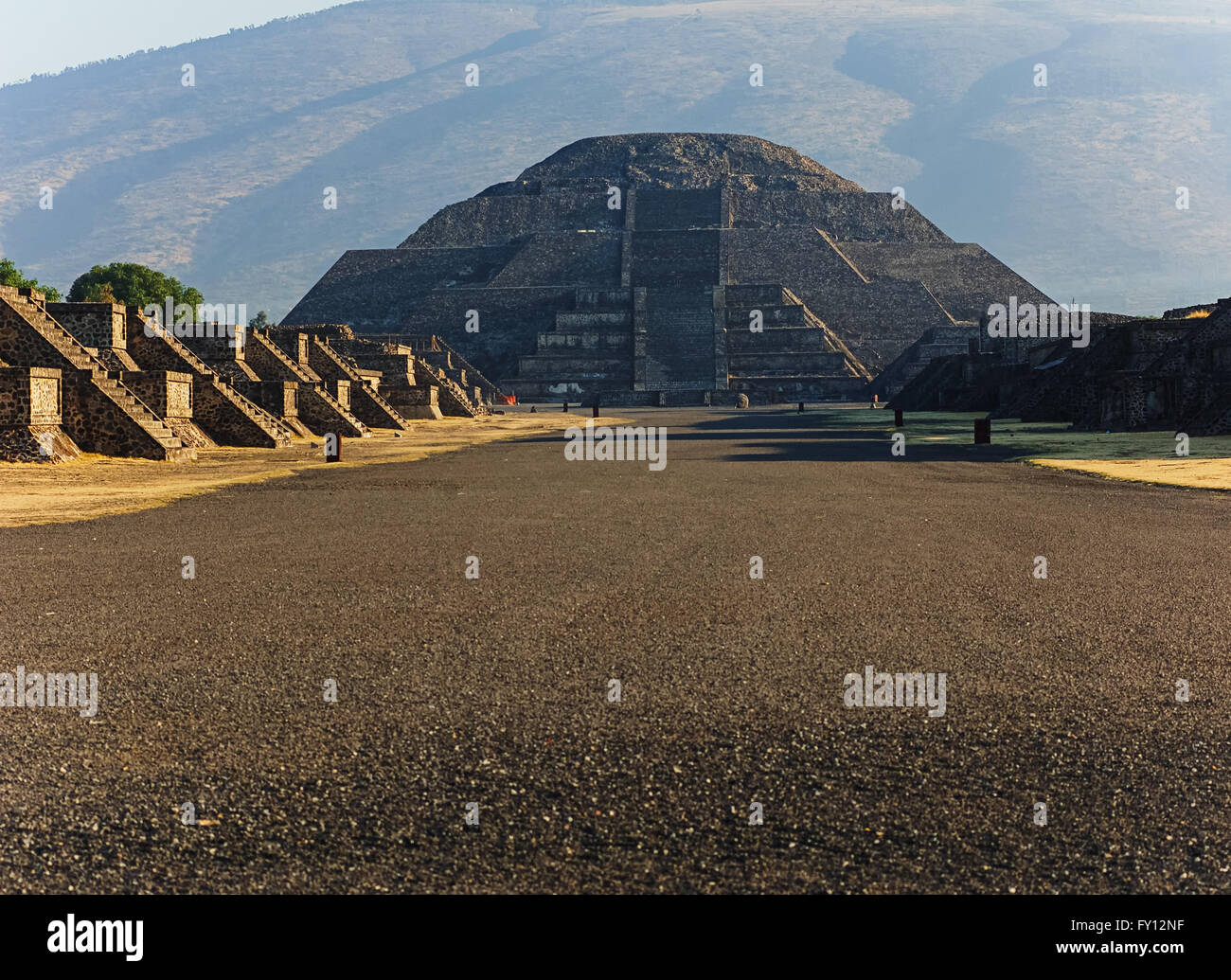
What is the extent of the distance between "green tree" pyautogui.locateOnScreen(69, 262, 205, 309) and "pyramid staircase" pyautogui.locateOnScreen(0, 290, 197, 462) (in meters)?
67.1

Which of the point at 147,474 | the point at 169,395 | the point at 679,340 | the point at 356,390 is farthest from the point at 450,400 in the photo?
the point at 679,340

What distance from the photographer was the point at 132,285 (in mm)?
95500

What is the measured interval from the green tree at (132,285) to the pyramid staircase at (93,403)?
220ft

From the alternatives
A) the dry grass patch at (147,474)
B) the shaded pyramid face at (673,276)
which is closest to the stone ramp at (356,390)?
the dry grass patch at (147,474)

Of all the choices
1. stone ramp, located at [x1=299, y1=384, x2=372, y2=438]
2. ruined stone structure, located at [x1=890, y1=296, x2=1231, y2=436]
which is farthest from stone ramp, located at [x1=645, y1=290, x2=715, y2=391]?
stone ramp, located at [x1=299, y1=384, x2=372, y2=438]

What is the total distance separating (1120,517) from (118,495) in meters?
Result: 14.7

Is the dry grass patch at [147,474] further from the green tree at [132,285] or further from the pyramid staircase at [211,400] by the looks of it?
the green tree at [132,285]

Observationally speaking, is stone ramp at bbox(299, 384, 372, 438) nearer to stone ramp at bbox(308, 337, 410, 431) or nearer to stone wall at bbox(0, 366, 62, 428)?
stone ramp at bbox(308, 337, 410, 431)

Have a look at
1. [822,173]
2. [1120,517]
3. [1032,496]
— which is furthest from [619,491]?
[822,173]

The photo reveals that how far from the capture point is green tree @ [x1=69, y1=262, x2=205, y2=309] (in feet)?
312

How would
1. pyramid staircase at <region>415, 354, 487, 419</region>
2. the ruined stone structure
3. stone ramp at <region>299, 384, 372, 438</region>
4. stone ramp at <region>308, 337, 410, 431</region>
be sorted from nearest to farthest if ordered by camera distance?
the ruined stone structure
stone ramp at <region>299, 384, 372, 438</region>
stone ramp at <region>308, 337, 410, 431</region>
pyramid staircase at <region>415, 354, 487, 419</region>

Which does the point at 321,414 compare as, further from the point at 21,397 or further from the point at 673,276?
the point at 673,276
